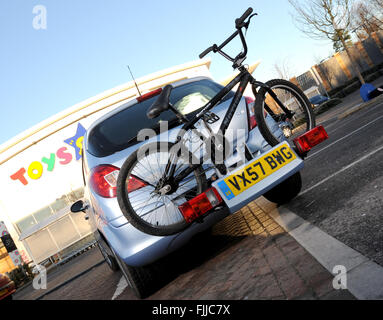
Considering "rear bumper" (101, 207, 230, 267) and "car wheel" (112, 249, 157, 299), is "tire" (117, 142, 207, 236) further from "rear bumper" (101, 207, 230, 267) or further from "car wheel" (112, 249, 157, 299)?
"car wheel" (112, 249, 157, 299)

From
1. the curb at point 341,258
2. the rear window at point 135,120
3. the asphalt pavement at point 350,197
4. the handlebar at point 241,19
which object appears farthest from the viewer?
the handlebar at point 241,19

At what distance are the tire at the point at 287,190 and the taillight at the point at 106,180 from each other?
6.38ft

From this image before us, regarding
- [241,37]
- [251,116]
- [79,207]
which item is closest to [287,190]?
[251,116]

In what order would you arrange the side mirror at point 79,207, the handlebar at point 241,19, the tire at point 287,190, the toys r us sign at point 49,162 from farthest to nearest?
the toys r us sign at point 49,162
the side mirror at point 79,207
the tire at point 287,190
the handlebar at point 241,19

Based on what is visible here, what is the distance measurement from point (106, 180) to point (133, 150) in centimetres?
33

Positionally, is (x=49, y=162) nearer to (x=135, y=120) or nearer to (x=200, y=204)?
(x=135, y=120)

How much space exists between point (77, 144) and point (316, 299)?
23.9 metres

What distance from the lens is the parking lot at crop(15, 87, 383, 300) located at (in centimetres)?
207

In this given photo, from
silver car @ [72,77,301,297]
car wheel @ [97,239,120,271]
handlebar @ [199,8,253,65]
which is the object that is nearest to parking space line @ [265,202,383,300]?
silver car @ [72,77,301,297]

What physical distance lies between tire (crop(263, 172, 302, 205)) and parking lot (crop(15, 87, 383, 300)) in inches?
4.2

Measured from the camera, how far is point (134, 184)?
283 cm

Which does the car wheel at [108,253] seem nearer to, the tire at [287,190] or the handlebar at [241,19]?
the tire at [287,190]

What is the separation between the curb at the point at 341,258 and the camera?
5.62 ft

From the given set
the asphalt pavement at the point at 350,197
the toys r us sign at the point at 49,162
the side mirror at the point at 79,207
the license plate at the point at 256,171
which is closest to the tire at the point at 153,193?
the license plate at the point at 256,171
